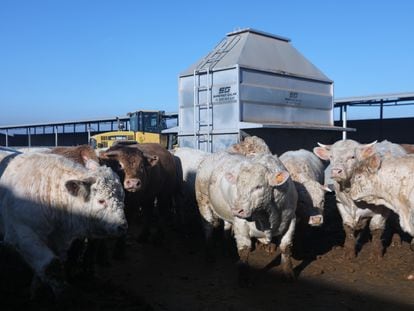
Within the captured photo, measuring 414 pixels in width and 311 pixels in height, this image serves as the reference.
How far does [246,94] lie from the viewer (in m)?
11.5

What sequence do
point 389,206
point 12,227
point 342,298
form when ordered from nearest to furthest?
1. point 12,227
2. point 342,298
3. point 389,206

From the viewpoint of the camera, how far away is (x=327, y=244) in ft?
28.0

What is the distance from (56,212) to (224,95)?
6838 millimetres

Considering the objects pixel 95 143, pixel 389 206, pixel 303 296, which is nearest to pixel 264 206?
pixel 303 296

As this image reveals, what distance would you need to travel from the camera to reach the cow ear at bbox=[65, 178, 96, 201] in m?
5.25

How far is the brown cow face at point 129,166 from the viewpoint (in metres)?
7.31

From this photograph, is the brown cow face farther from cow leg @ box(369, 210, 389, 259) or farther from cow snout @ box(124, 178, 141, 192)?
cow leg @ box(369, 210, 389, 259)

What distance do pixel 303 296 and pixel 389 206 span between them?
209cm

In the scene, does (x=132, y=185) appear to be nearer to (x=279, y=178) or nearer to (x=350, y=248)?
(x=279, y=178)

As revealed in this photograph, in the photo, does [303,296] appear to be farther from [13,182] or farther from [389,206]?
[13,182]

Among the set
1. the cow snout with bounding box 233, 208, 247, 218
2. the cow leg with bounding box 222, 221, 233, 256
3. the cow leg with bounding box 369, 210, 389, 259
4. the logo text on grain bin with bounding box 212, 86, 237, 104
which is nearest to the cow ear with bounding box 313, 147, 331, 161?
the cow leg with bounding box 369, 210, 389, 259

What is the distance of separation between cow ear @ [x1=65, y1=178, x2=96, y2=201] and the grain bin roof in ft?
22.5

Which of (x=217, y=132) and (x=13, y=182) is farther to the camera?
(x=217, y=132)

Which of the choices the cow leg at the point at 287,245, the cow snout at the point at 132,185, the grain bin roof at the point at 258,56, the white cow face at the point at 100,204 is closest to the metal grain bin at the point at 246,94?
the grain bin roof at the point at 258,56
